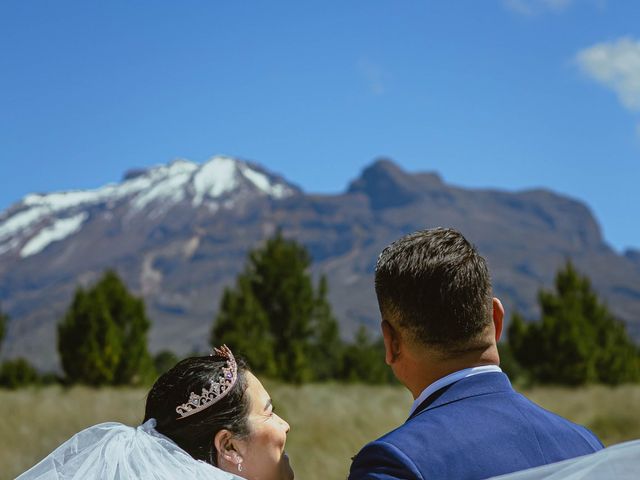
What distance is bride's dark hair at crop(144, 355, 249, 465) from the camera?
125 inches

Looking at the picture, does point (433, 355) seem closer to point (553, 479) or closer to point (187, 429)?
A: point (553, 479)

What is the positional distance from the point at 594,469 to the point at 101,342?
→ 25588mm

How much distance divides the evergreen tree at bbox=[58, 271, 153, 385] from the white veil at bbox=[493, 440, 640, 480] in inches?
988

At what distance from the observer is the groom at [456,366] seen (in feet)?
8.16

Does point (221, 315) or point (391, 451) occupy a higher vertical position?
point (391, 451)

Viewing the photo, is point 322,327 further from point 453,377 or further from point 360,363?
point 453,377

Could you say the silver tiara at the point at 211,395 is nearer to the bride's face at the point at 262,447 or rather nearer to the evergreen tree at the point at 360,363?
the bride's face at the point at 262,447

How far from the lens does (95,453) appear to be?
10.8ft

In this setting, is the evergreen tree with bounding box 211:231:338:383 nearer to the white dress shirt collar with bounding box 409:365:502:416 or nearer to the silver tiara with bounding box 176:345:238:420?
the silver tiara with bounding box 176:345:238:420

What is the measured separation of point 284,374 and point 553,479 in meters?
26.8

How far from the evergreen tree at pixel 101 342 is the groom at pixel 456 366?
24.8m

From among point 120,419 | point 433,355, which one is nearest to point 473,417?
point 433,355

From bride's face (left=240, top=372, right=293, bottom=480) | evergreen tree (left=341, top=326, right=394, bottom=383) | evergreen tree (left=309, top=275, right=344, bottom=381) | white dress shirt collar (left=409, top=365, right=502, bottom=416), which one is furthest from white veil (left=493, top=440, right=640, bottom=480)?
evergreen tree (left=341, top=326, right=394, bottom=383)

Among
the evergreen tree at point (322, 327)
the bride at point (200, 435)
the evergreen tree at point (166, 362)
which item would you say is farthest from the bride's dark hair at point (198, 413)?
the evergreen tree at point (322, 327)
